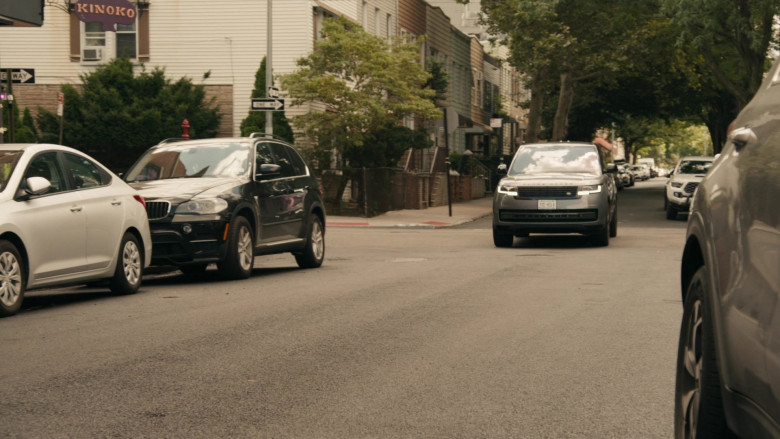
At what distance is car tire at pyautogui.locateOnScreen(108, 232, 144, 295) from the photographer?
11898 mm

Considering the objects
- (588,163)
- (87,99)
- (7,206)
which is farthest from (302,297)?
(87,99)

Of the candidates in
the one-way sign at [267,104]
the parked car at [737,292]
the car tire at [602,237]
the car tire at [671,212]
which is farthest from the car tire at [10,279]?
the car tire at [671,212]

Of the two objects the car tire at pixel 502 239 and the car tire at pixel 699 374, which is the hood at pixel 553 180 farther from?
the car tire at pixel 699 374

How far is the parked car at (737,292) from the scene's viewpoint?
10.0 ft

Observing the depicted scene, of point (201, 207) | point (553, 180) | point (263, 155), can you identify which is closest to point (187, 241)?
point (201, 207)

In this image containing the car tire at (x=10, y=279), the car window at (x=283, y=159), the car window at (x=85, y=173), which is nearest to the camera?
the car tire at (x=10, y=279)

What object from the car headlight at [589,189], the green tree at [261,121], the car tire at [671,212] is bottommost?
the car tire at [671,212]

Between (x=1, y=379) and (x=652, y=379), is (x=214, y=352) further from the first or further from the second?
(x=652, y=379)

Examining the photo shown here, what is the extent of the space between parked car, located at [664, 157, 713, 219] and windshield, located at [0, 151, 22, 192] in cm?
2285

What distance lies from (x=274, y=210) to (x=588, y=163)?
8022 mm

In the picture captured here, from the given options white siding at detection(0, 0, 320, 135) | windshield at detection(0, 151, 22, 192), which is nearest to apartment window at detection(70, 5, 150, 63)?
white siding at detection(0, 0, 320, 135)

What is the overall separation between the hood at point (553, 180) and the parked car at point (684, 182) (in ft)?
37.8

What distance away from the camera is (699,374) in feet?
12.6

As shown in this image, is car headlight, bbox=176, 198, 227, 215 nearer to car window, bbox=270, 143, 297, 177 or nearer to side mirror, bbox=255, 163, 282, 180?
side mirror, bbox=255, 163, 282, 180
